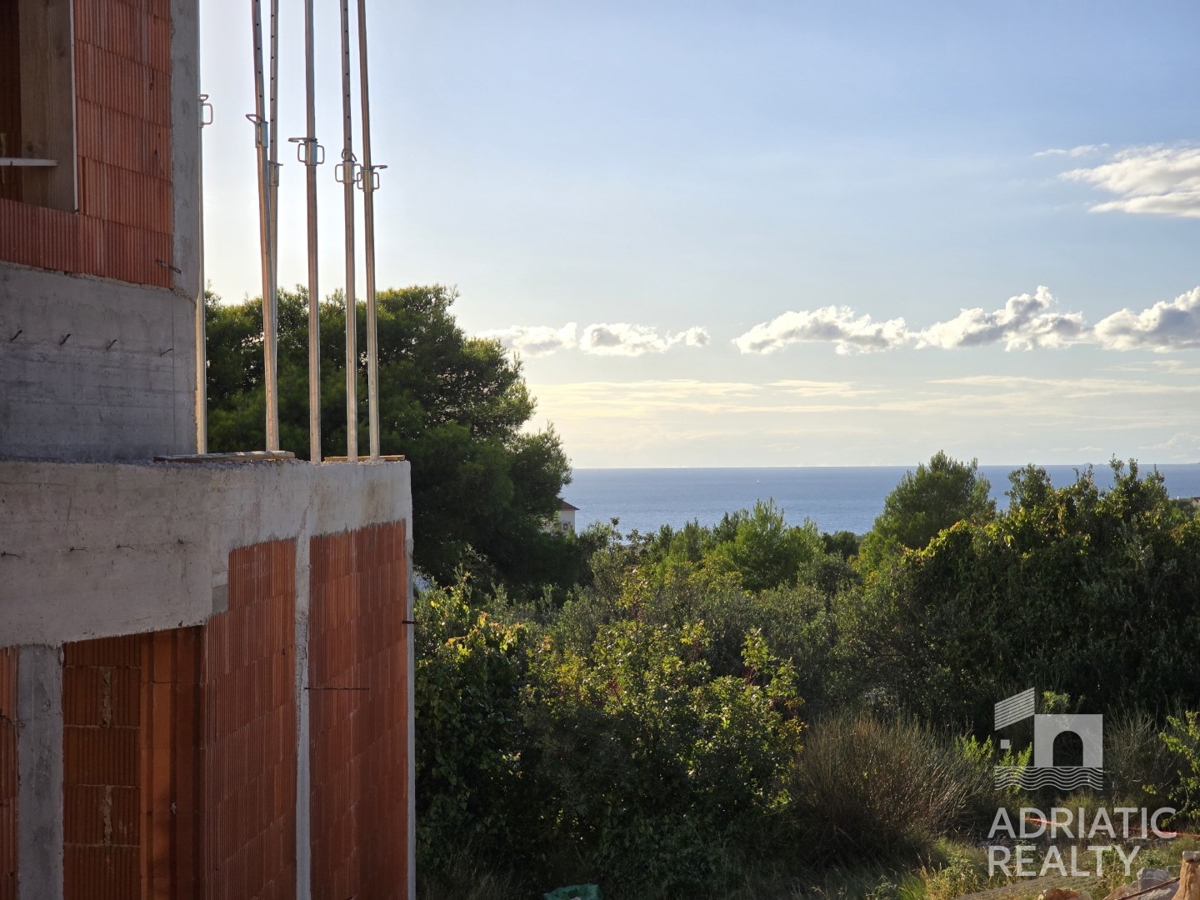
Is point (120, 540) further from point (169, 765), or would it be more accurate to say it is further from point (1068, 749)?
point (1068, 749)

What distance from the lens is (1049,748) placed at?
526 inches

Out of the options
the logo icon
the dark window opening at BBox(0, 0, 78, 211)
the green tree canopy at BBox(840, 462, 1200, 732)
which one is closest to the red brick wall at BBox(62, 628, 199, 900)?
the dark window opening at BBox(0, 0, 78, 211)

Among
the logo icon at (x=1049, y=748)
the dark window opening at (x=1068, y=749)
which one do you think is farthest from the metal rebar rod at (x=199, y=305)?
the dark window opening at (x=1068, y=749)

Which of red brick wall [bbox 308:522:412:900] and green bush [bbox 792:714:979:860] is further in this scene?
green bush [bbox 792:714:979:860]

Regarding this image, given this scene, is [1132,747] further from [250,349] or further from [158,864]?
Result: [250,349]

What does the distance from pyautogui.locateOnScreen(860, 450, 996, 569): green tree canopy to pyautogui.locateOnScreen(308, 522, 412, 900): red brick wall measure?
2492cm

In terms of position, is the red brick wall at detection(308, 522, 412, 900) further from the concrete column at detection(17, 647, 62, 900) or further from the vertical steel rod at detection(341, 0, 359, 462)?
the concrete column at detection(17, 647, 62, 900)

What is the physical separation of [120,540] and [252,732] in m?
1.18

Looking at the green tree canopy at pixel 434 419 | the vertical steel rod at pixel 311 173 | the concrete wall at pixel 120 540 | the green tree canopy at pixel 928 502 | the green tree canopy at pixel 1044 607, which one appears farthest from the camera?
the green tree canopy at pixel 928 502

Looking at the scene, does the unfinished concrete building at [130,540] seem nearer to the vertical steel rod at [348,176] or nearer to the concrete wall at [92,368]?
the concrete wall at [92,368]

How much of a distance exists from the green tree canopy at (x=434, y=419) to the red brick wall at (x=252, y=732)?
15100 millimetres

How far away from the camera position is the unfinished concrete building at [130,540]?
12.3 ft

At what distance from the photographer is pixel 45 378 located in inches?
167

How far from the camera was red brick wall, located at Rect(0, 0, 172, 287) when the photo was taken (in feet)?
14.3
